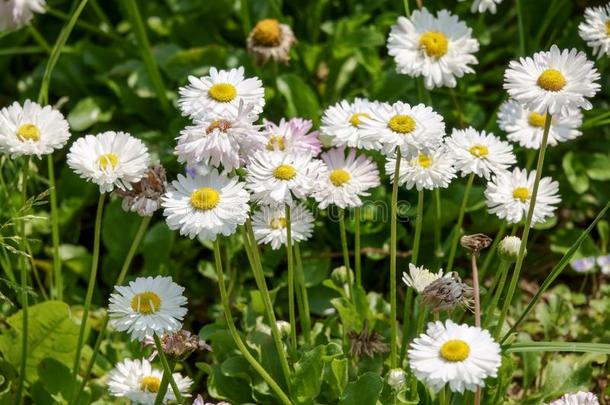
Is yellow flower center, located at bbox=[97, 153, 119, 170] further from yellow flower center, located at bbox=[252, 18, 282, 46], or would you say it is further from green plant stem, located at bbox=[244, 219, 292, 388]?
yellow flower center, located at bbox=[252, 18, 282, 46]

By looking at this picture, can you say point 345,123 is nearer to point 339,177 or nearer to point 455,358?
point 339,177

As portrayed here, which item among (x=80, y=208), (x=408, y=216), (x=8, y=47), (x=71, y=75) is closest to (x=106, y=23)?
(x=71, y=75)

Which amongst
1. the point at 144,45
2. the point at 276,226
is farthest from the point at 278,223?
the point at 144,45

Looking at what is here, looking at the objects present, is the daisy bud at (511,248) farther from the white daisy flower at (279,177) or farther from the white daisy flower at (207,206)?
the white daisy flower at (207,206)

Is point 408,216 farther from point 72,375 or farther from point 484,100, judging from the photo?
point 72,375

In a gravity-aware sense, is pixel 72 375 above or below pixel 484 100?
below

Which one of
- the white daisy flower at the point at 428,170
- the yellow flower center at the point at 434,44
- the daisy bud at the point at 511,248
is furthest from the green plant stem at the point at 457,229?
the yellow flower center at the point at 434,44
